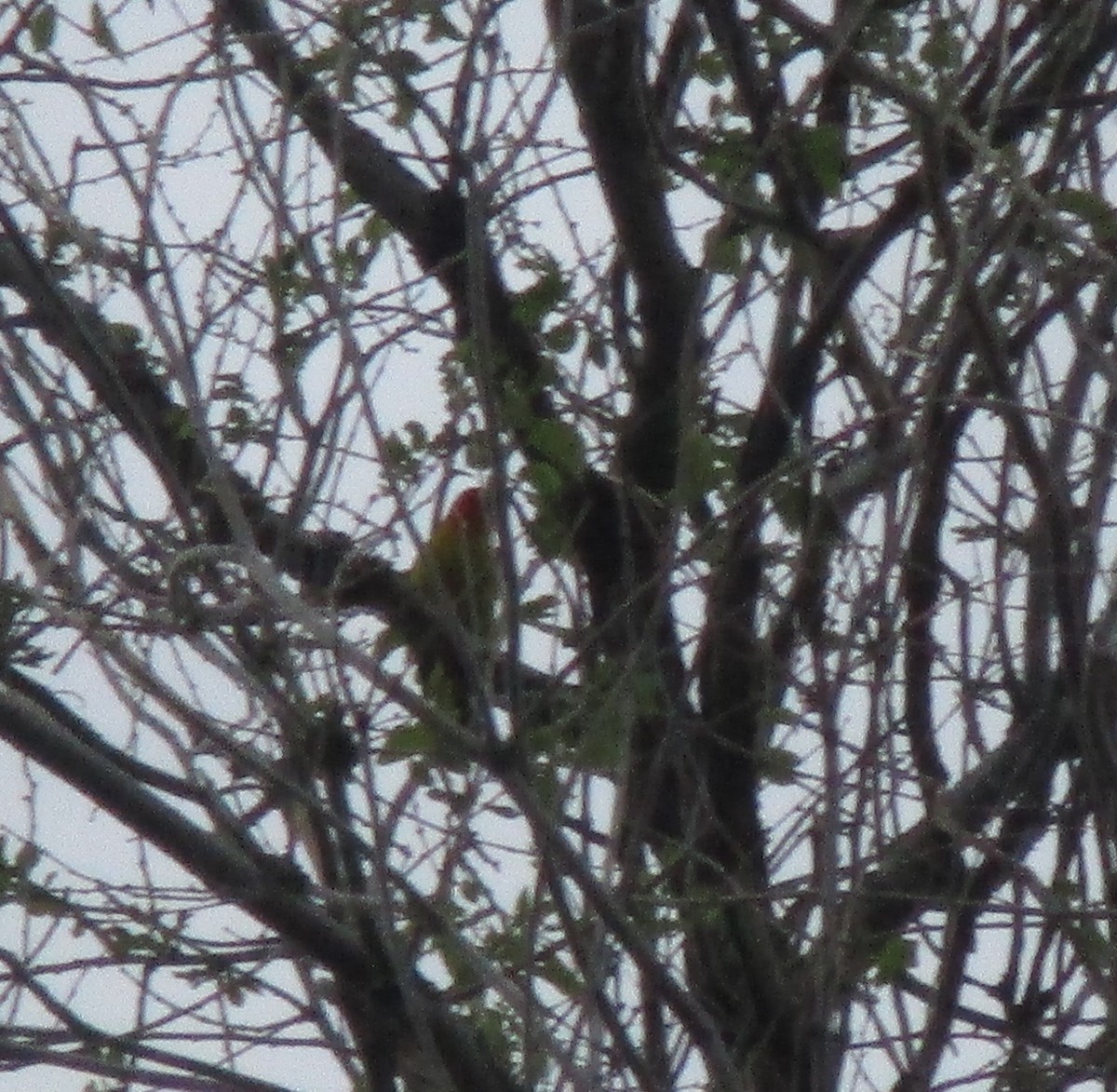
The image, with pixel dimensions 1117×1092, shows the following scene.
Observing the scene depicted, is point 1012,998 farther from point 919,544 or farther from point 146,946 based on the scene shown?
point 146,946

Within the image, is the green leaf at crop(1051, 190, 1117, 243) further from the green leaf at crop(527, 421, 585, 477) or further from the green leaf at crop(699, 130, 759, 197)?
the green leaf at crop(527, 421, 585, 477)

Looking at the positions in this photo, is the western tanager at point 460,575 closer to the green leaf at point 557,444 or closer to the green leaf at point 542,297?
the green leaf at point 557,444

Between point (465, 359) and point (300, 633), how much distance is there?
44cm

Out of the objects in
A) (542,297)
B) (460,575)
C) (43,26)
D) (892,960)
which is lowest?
(892,960)

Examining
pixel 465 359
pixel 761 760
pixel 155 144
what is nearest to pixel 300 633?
pixel 465 359

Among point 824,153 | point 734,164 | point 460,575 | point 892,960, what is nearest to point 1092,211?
point 824,153

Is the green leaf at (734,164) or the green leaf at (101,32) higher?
the green leaf at (101,32)

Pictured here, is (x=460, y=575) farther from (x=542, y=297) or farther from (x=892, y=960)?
(x=892, y=960)

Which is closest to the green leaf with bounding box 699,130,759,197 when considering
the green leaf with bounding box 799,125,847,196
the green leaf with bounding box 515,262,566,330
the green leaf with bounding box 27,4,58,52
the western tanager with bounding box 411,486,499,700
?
the green leaf with bounding box 799,125,847,196

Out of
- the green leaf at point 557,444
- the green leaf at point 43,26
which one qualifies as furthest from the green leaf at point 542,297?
the green leaf at point 43,26

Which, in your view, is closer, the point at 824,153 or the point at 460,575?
the point at 824,153

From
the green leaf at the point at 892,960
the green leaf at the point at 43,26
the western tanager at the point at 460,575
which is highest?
the green leaf at the point at 43,26

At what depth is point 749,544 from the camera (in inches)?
118

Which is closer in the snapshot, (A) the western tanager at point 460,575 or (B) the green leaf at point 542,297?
(A) the western tanager at point 460,575
